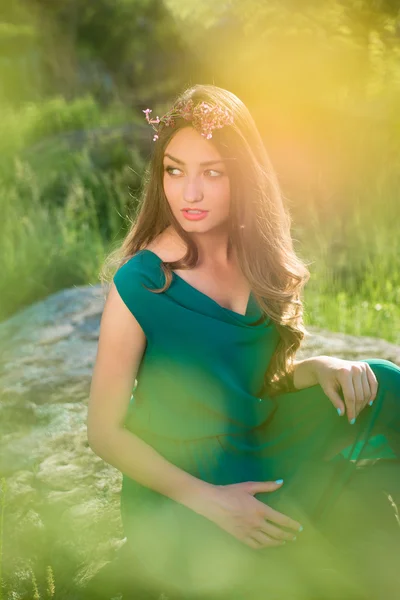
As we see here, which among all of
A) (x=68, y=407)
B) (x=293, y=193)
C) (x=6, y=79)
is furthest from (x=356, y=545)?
(x=6, y=79)

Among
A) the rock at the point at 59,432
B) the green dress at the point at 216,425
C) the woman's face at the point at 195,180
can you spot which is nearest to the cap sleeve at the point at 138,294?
the green dress at the point at 216,425

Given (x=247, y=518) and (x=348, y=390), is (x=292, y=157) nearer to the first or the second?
(x=348, y=390)

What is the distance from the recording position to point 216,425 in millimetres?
2385

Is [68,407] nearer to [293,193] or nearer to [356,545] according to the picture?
[356,545]

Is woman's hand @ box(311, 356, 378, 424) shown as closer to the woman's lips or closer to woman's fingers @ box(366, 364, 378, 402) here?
woman's fingers @ box(366, 364, 378, 402)

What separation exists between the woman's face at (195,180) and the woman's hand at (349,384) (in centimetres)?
58

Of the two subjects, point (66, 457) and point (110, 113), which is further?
point (110, 113)

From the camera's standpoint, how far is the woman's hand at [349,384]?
2.41 m

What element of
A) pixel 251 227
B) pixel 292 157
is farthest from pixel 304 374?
pixel 292 157

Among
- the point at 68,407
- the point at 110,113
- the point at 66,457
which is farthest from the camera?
the point at 110,113

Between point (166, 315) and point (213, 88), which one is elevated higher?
point (213, 88)

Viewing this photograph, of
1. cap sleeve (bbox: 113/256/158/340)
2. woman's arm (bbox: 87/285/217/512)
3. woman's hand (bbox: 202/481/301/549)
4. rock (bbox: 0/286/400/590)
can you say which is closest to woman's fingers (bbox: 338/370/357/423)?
woman's hand (bbox: 202/481/301/549)

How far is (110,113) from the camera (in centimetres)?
1070

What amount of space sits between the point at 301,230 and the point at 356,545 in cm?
421
